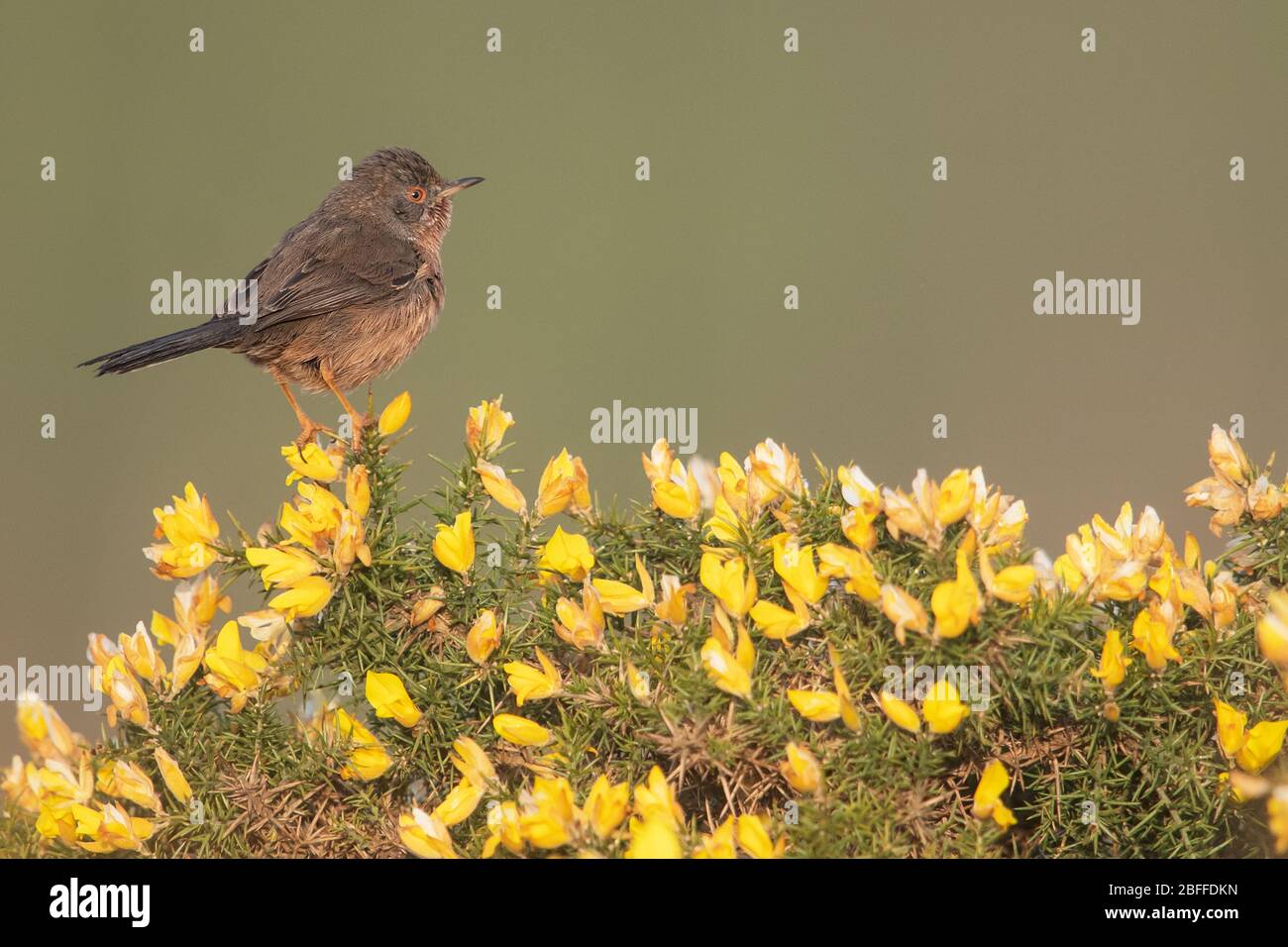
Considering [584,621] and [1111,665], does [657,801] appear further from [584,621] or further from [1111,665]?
[1111,665]


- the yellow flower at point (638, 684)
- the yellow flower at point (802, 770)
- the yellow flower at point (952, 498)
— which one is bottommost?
the yellow flower at point (802, 770)

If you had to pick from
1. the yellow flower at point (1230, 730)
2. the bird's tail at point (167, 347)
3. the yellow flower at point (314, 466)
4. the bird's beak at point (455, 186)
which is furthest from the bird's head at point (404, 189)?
the yellow flower at point (1230, 730)

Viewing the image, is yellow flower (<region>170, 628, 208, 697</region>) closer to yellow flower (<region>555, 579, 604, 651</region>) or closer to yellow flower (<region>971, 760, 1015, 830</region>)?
yellow flower (<region>555, 579, 604, 651</region>)

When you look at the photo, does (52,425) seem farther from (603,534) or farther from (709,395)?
(603,534)

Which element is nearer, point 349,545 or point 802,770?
point 802,770

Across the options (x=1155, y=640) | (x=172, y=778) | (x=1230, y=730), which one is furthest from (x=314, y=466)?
(x=1230, y=730)

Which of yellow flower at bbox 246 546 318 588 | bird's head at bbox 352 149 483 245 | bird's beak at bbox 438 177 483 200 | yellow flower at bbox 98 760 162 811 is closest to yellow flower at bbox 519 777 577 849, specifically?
yellow flower at bbox 246 546 318 588

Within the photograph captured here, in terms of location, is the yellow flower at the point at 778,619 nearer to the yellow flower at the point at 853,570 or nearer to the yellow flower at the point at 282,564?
the yellow flower at the point at 853,570
